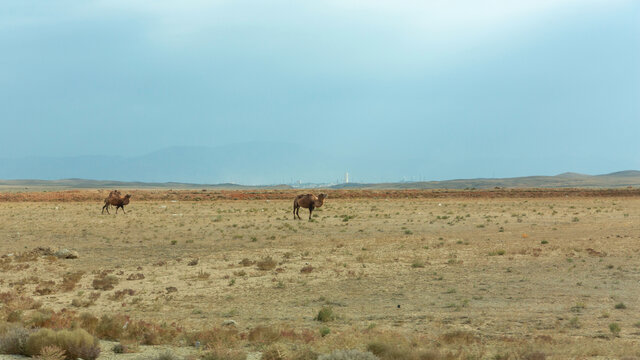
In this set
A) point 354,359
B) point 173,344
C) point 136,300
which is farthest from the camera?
point 136,300

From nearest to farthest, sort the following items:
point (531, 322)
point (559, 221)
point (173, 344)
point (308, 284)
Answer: point (173, 344), point (531, 322), point (308, 284), point (559, 221)

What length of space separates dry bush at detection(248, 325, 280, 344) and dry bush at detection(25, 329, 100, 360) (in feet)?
8.61

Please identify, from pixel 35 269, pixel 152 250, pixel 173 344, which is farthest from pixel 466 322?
pixel 152 250

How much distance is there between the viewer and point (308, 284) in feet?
57.4

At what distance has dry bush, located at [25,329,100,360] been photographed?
30.0 ft

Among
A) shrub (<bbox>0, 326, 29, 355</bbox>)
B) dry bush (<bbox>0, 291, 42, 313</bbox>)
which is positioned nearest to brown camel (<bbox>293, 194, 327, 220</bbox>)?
dry bush (<bbox>0, 291, 42, 313</bbox>)

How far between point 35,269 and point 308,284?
31.7ft

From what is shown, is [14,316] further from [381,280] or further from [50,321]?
[381,280]

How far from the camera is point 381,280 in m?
17.8

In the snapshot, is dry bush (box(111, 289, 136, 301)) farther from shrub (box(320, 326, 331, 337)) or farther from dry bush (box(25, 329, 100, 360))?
shrub (box(320, 326, 331, 337))

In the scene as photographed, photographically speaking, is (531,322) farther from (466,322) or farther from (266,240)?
(266,240)

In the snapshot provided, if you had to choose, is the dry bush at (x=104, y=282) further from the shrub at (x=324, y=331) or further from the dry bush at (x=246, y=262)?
the shrub at (x=324, y=331)

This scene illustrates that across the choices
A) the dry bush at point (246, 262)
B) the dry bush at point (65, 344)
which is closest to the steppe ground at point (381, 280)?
the dry bush at point (246, 262)

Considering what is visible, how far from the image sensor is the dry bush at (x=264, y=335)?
10.5 m
